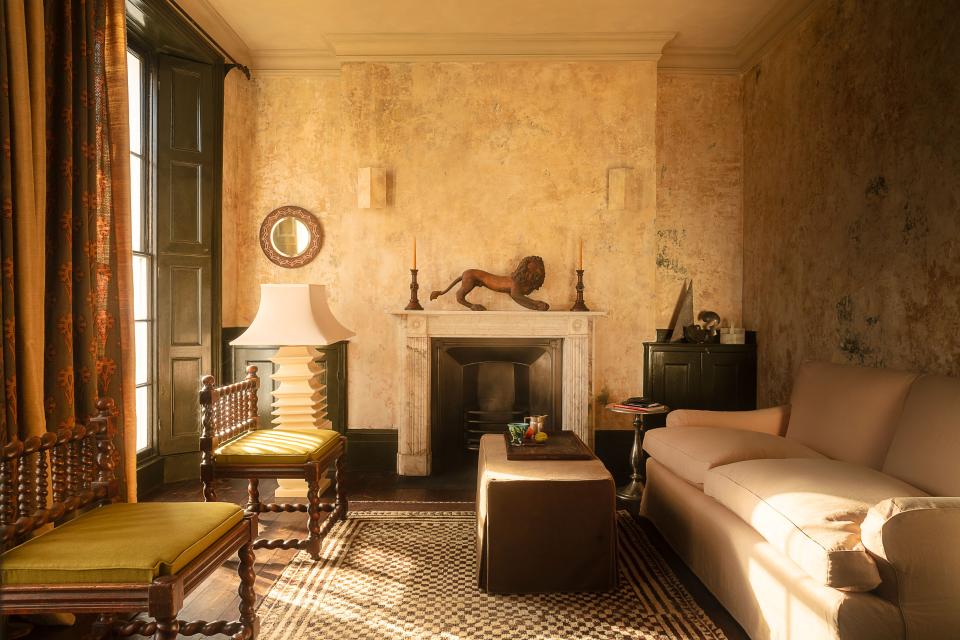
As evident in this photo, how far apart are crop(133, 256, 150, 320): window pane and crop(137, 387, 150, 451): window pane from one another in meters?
0.52

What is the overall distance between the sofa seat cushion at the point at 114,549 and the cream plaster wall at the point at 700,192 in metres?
3.96

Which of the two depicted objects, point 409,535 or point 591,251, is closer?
point 409,535

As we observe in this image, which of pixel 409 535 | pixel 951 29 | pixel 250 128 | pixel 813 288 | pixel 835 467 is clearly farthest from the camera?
pixel 250 128

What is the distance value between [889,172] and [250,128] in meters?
4.49

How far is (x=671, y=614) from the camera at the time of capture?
2.26m

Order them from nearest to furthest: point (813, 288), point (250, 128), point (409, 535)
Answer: point (409, 535) < point (813, 288) < point (250, 128)

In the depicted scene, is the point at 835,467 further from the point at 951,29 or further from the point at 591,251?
the point at 591,251

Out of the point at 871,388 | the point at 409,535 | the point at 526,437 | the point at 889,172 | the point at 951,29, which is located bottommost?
the point at 409,535

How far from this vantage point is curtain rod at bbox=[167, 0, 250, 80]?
3.70 meters

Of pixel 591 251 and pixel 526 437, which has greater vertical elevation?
pixel 591 251

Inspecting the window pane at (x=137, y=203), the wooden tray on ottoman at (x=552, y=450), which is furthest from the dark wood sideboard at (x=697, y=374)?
the window pane at (x=137, y=203)

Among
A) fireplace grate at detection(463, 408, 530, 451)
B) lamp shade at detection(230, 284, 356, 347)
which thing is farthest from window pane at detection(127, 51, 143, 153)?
fireplace grate at detection(463, 408, 530, 451)

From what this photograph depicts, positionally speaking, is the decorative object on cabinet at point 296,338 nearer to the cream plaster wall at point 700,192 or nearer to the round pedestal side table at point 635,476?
the round pedestal side table at point 635,476

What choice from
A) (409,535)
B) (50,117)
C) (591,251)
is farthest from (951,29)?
(50,117)
